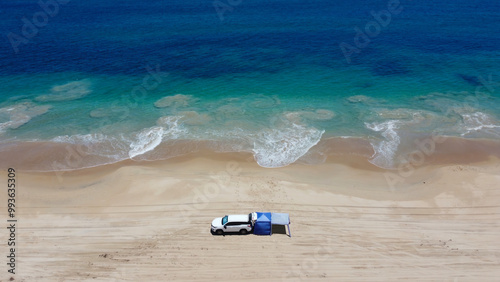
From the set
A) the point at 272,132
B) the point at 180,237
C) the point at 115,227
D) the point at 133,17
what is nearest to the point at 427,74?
Result: the point at 272,132

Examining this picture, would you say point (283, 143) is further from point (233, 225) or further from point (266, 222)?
point (233, 225)

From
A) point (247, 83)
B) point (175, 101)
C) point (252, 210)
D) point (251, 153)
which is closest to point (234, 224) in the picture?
point (252, 210)

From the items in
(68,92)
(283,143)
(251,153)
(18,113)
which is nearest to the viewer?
(251,153)

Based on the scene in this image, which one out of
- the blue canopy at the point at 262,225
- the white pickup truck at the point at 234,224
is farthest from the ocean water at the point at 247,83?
the white pickup truck at the point at 234,224

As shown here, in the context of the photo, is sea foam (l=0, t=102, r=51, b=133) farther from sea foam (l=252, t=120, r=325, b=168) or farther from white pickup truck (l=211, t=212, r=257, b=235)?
white pickup truck (l=211, t=212, r=257, b=235)

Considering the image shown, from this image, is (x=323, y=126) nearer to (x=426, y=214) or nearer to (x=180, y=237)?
(x=426, y=214)
